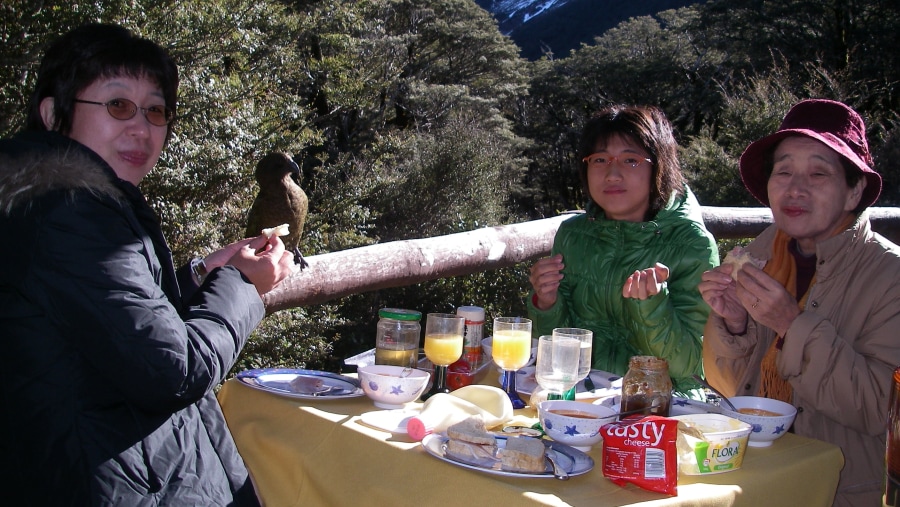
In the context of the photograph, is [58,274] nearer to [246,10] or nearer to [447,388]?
[447,388]

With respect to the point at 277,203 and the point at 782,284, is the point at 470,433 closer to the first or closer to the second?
the point at 782,284

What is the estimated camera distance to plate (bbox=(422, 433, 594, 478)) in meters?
1.58

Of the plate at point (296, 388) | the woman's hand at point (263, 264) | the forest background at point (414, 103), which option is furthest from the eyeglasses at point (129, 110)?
the forest background at point (414, 103)

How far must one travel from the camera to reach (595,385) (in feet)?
7.79

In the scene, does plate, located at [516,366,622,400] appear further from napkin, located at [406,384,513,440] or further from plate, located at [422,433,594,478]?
plate, located at [422,433,594,478]

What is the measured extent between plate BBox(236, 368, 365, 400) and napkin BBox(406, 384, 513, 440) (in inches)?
12.5

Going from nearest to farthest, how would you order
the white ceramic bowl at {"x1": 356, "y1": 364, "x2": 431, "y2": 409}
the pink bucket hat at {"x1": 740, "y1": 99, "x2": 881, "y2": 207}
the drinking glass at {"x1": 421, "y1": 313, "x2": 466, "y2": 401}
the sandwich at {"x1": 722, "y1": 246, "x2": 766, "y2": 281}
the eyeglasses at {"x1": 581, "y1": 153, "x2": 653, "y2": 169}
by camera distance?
the white ceramic bowl at {"x1": 356, "y1": 364, "x2": 431, "y2": 409}
the drinking glass at {"x1": 421, "y1": 313, "x2": 466, "y2": 401}
the sandwich at {"x1": 722, "y1": 246, "x2": 766, "y2": 281}
the pink bucket hat at {"x1": 740, "y1": 99, "x2": 881, "y2": 207}
the eyeglasses at {"x1": 581, "y1": 153, "x2": 653, "y2": 169}

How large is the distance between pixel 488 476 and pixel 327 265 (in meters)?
1.71

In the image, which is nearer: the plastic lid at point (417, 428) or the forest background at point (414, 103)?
the plastic lid at point (417, 428)

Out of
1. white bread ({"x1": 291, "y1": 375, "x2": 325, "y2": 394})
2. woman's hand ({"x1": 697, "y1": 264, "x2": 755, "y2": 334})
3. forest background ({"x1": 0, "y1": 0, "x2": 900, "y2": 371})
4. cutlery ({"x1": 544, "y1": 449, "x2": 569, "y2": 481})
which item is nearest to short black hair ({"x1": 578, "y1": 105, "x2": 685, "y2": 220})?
woman's hand ({"x1": 697, "y1": 264, "x2": 755, "y2": 334})

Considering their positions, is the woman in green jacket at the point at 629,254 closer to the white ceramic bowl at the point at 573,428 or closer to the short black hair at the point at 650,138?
the short black hair at the point at 650,138

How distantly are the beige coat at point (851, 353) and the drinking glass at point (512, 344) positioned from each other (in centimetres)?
73

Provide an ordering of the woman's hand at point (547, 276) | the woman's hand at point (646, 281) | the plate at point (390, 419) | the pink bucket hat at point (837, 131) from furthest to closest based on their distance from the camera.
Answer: the woman's hand at point (547, 276) < the woman's hand at point (646, 281) < the pink bucket hat at point (837, 131) < the plate at point (390, 419)

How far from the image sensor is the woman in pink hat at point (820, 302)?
2082mm
